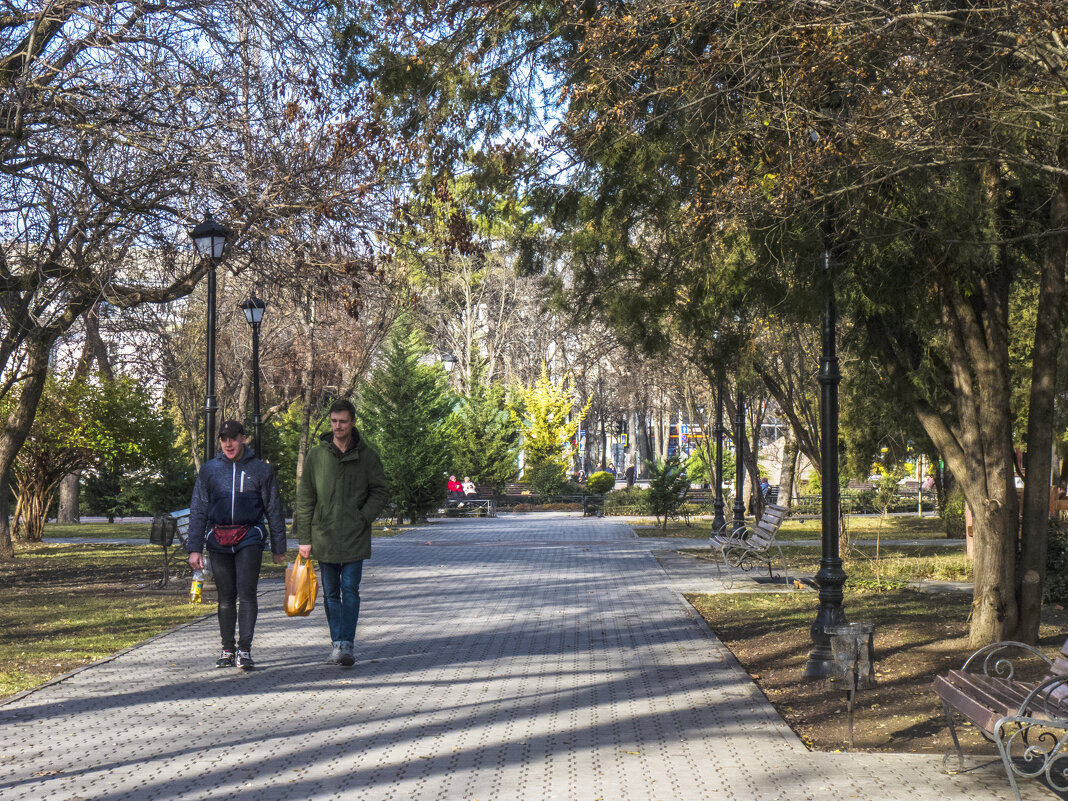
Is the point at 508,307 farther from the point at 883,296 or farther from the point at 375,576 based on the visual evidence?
the point at 883,296

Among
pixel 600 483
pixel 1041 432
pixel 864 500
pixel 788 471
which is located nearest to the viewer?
pixel 1041 432

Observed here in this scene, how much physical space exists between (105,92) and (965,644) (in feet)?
30.6

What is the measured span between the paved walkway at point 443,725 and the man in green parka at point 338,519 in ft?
1.56

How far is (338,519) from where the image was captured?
9016 millimetres

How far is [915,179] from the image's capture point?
9.25 metres

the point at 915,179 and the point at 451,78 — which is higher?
the point at 451,78

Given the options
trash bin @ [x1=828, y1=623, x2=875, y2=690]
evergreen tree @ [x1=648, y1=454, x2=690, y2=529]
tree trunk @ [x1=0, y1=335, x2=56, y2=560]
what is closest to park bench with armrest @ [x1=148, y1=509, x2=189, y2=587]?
tree trunk @ [x1=0, y1=335, x2=56, y2=560]

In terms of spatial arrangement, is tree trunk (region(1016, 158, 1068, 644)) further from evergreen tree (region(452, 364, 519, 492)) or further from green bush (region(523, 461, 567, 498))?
green bush (region(523, 461, 567, 498))

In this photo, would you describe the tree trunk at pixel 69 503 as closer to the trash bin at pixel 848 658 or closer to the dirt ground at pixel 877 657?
the dirt ground at pixel 877 657

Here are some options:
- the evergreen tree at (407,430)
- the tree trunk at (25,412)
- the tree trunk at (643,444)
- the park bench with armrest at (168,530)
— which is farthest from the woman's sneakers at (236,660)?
the tree trunk at (643,444)

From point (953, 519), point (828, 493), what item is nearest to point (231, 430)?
point (828, 493)

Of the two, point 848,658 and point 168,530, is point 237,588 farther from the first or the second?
point 168,530

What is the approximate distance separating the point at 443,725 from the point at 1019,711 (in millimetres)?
3241

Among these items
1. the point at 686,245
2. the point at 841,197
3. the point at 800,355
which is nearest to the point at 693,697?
the point at 841,197
